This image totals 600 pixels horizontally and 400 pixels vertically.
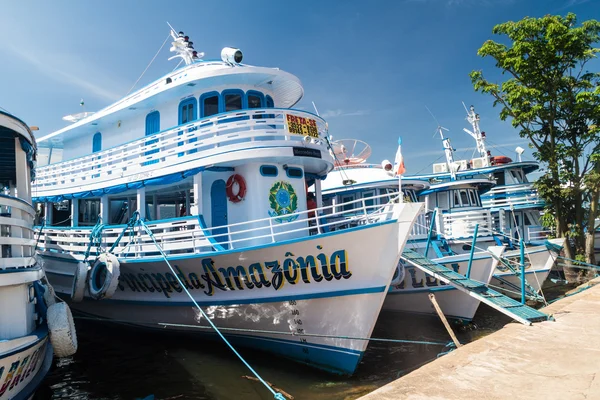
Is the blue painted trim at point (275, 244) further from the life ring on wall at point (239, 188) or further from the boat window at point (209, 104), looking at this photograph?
the boat window at point (209, 104)

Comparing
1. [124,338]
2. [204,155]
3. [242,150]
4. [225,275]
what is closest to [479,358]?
[225,275]

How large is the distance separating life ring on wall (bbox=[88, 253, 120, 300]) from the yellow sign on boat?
16.3 ft

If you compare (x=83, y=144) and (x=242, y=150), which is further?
(x=83, y=144)

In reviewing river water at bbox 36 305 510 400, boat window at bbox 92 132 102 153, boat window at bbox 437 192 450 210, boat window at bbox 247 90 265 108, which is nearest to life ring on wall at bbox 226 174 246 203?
boat window at bbox 247 90 265 108

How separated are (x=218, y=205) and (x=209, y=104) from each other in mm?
2828

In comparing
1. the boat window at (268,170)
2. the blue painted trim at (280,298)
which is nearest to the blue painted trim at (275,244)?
the blue painted trim at (280,298)

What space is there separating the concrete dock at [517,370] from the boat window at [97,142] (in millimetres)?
12263

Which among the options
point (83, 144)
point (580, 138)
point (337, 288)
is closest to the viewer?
point (337, 288)

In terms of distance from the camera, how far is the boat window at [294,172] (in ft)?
34.6

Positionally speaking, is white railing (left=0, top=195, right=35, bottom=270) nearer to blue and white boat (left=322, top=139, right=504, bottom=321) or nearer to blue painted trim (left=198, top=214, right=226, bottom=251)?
blue painted trim (left=198, top=214, right=226, bottom=251)

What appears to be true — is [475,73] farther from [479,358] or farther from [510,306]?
[479,358]

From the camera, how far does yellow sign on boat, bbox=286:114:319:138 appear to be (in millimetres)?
9812

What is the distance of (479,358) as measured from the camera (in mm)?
6184

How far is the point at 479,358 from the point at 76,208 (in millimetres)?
11696
